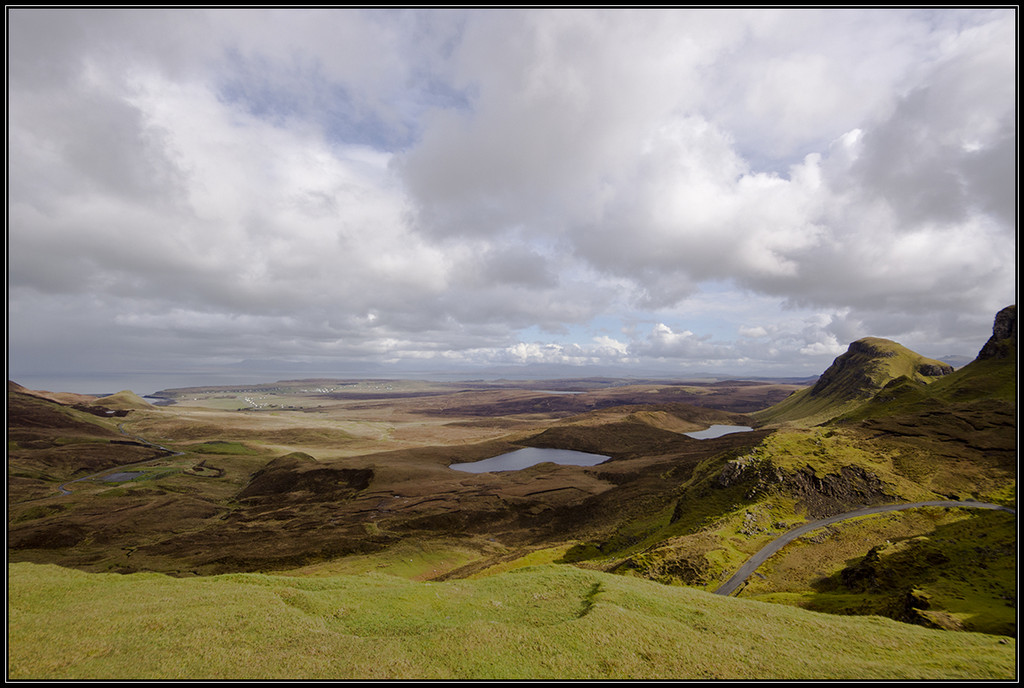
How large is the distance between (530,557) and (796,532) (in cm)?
3638

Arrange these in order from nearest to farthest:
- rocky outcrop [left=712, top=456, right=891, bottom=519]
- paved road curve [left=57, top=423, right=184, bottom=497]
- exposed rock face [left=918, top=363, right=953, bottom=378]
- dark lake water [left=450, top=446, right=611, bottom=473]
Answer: rocky outcrop [left=712, top=456, right=891, bottom=519]
paved road curve [left=57, top=423, right=184, bottom=497]
dark lake water [left=450, top=446, right=611, bottom=473]
exposed rock face [left=918, top=363, right=953, bottom=378]

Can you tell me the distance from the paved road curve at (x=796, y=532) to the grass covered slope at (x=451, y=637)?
15.8m

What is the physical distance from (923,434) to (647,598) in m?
81.5

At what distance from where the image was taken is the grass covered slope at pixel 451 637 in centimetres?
1870

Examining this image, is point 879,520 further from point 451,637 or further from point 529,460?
point 529,460

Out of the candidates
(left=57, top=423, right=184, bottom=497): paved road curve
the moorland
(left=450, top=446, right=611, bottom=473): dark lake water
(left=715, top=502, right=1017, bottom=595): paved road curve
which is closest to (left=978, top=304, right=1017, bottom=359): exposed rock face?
the moorland

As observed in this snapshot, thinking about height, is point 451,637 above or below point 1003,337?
below

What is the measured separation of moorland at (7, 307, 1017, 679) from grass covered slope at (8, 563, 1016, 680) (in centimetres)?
17

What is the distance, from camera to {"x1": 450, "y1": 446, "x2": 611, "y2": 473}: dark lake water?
14162 centimetres

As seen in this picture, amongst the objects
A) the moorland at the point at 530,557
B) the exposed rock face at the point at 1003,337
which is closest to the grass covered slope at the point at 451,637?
the moorland at the point at 530,557

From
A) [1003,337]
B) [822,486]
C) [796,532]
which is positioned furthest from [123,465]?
[1003,337]

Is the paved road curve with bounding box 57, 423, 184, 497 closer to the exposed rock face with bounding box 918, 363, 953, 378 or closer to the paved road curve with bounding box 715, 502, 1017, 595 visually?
the paved road curve with bounding box 715, 502, 1017, 595

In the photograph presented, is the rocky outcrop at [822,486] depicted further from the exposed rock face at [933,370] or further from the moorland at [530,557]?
the exposed rock face at [933,370]

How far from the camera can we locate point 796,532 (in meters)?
54.6
